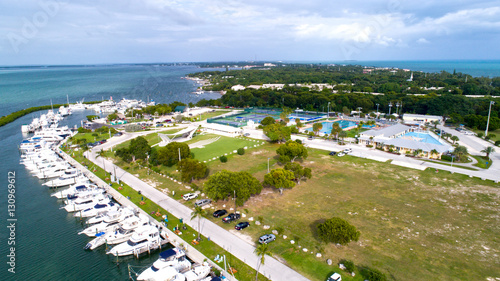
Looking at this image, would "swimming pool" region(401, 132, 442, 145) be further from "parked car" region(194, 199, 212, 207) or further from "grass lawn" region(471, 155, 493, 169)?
"parked car" region(194, 199, 212, 207)

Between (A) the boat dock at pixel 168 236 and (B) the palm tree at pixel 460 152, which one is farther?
(B) the palm tree at pixel 460 152

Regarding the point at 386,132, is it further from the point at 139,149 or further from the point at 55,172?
the point at 55,172

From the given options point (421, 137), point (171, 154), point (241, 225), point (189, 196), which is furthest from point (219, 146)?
point (421, 137)

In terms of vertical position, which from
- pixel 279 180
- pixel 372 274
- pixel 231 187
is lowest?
pixel 372 274

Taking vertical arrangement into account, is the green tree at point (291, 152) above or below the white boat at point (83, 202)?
above

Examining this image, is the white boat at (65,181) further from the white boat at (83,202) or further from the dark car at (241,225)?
the dark car at (241,225)

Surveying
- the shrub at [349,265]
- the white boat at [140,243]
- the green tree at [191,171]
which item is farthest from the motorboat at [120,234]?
the shrub at [349,265]
